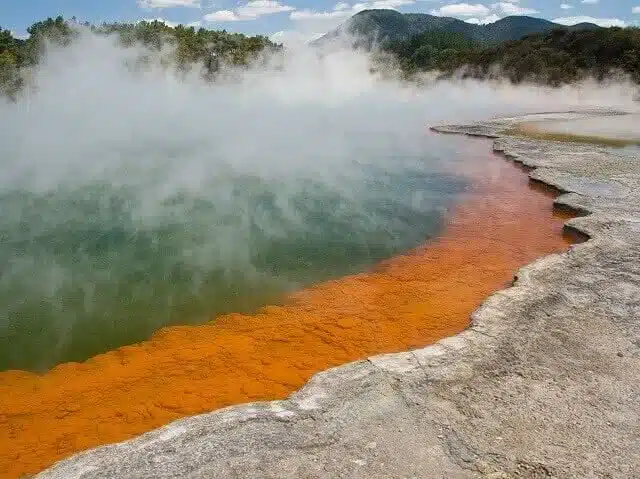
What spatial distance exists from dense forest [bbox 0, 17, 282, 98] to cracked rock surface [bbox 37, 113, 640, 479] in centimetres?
2468

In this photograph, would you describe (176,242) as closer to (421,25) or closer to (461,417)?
(461,417)

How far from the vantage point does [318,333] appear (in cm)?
421

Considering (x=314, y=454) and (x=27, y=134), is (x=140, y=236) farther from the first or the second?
(x=27, y=134)

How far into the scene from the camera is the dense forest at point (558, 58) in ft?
99.1

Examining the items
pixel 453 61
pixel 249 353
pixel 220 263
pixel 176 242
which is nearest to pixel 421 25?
pixel 453 61

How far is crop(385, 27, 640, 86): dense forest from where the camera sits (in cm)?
3022

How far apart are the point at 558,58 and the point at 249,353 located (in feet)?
116

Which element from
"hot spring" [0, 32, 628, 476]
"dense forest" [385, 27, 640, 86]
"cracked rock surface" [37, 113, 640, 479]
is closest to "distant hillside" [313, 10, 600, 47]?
"dense forest" [385, 27, 640, 86]

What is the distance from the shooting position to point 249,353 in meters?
3.96

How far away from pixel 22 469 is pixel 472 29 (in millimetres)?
141614

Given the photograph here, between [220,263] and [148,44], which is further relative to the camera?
[148,44]

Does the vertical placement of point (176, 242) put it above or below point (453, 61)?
below

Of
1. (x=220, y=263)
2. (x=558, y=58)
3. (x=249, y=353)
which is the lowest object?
(x=249, y=353)

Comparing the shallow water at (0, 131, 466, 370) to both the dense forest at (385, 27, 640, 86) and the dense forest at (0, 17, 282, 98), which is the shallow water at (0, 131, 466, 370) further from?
the dense forest at (385, 27, 640, 86)
